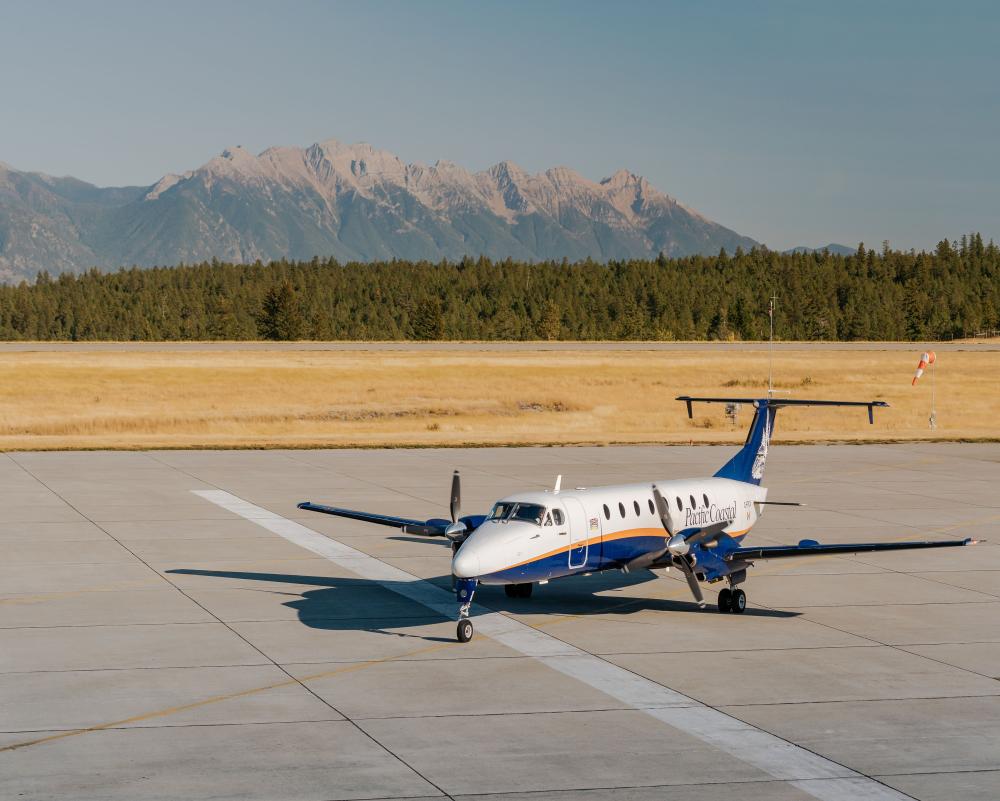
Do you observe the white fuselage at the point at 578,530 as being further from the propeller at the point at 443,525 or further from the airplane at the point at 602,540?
the propeller at the point at 443,525

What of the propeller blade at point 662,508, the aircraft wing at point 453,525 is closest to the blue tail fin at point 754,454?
the propeller blade at point 662,508

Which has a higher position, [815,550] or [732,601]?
[815,550]

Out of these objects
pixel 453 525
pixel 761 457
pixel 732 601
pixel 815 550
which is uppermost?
pixel 761 457

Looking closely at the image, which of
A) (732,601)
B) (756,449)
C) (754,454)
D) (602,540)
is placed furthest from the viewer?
(756,449)

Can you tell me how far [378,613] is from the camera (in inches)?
935

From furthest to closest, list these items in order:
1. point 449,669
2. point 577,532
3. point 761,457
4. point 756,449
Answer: point 761,457 → point 756,449 → point 577,532 → point 449,669

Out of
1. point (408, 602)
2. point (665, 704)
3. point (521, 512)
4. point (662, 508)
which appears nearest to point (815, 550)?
point (662, 508)

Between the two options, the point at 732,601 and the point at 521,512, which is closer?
the point at 521,512

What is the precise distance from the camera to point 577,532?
2244 centimetres

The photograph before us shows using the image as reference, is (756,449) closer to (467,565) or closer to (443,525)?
(443,525)

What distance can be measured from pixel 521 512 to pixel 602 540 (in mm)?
1873

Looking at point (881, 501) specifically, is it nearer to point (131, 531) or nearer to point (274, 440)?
point (131, 531)

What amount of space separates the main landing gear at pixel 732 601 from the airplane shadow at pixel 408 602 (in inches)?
11.1

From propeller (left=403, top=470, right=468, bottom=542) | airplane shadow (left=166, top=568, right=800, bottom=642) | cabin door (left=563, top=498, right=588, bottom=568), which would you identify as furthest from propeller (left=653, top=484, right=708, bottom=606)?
propeller (left=403, top=470, right=468, bottom=542)
